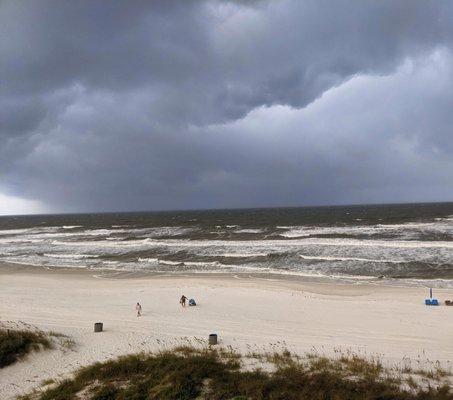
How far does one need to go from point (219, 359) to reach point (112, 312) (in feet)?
34.1

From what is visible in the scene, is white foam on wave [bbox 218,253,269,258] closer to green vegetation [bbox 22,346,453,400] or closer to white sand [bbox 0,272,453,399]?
white sand [bbox 0,272,453,399]

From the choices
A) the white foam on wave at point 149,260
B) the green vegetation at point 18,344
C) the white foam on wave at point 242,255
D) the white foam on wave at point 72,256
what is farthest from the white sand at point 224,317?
the white foam on wave at point 72,256

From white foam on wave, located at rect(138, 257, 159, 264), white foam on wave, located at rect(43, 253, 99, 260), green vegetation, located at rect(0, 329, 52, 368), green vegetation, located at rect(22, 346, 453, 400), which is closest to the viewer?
green vegetation, located at rect(22, 346, 453, 400)

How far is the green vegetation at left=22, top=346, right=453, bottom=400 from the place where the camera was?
8648 millimetres

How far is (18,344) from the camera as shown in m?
12.1

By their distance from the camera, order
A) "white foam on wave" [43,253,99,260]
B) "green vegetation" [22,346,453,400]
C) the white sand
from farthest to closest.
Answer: "white foam on wave" [43,253,99,260]
the white sand
"green vegetation" [22,346,453,400]

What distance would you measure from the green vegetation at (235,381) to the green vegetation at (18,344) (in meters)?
2.57

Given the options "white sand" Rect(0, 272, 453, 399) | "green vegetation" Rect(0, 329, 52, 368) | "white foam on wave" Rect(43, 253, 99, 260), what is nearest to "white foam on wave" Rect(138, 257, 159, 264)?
"white foam on wave" Rect(43, 253, 99, 260)

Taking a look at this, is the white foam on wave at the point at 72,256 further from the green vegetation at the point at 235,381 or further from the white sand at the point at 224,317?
the green vegetation at the point at 235,381

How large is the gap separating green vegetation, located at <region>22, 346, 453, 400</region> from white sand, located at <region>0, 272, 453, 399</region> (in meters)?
1.65

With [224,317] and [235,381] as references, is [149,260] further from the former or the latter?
[235,381]

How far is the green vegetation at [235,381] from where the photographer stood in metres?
8.65

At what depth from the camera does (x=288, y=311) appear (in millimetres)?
19266

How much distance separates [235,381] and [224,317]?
360 inches
